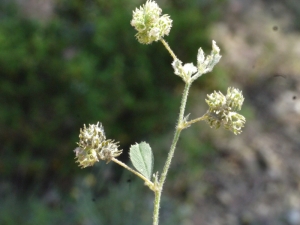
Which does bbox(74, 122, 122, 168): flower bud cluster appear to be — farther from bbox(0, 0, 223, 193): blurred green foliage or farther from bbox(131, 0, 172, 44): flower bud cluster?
bbox(0, 0, 223, 193): blurred green foliage

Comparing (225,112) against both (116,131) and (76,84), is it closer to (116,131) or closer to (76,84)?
(76,84)

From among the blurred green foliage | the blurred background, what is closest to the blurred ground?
the blurred background

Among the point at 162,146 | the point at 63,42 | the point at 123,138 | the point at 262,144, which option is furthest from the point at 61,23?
the point at 262,144

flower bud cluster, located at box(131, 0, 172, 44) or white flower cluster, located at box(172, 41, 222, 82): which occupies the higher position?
flower bud cluster, located at box(131, 0, 172, 44)

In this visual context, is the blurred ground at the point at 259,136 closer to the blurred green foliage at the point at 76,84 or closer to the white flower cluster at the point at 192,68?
the blurred green foliage at the point at 76,84

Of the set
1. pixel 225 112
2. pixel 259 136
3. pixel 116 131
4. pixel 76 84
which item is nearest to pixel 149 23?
pixel 225 112

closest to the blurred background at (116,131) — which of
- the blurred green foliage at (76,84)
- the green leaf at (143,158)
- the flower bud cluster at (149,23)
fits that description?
the blurred green foliage at (76,84)
